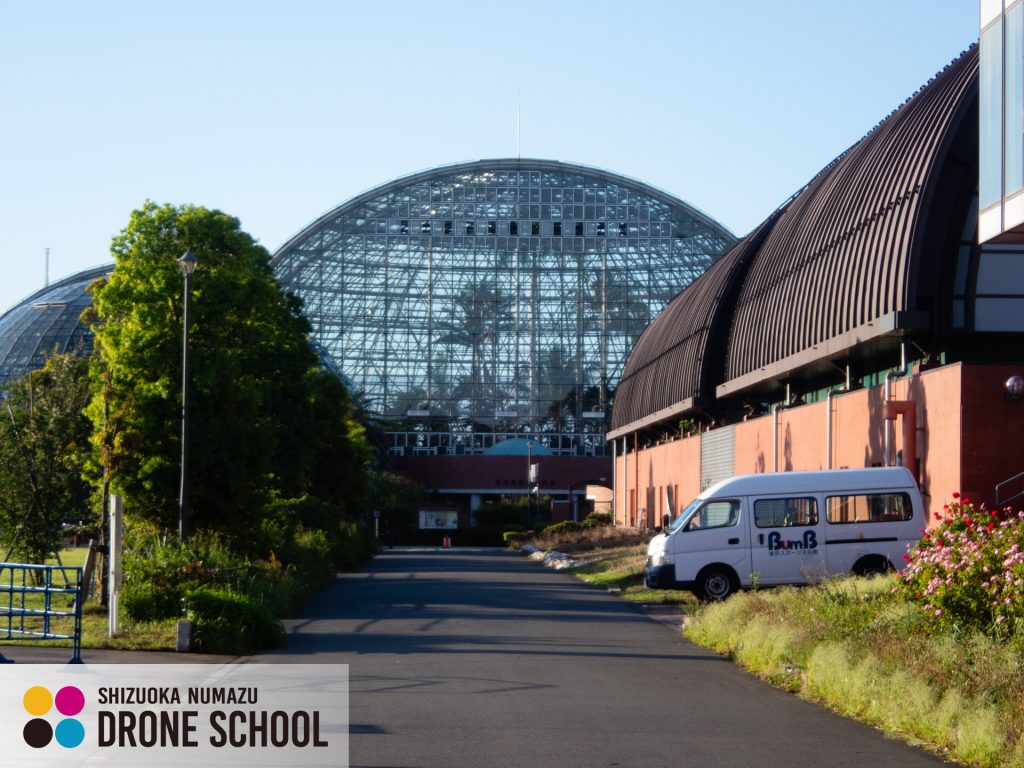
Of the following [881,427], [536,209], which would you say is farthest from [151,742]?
[536,209]

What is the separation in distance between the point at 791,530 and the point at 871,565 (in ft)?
4.73

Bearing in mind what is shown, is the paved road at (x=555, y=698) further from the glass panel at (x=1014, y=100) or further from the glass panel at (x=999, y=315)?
the glass panel at (x=999, y=315)

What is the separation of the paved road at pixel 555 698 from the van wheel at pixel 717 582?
1.17 metres

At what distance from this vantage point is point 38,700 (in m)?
11.9

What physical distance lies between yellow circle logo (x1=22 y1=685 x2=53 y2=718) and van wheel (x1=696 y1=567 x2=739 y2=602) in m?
12.9

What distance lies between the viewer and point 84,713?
11.2 metres

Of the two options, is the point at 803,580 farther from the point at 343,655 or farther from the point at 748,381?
the point at 748,381

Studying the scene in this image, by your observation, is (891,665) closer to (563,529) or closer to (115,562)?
(115,562)

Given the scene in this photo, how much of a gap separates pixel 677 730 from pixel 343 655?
6305 mm

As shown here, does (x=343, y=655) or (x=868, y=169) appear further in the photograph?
(x=868, y=169)

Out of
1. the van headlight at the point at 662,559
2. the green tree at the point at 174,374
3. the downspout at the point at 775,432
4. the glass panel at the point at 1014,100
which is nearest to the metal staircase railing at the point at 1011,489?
the van headlight at the point at 662,559

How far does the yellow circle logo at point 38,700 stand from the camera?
11.3 meters

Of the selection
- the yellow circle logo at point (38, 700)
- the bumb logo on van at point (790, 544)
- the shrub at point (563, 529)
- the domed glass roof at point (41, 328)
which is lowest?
the shrub at point (563, 529)

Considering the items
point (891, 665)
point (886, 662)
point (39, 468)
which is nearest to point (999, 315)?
point (886, 662)
